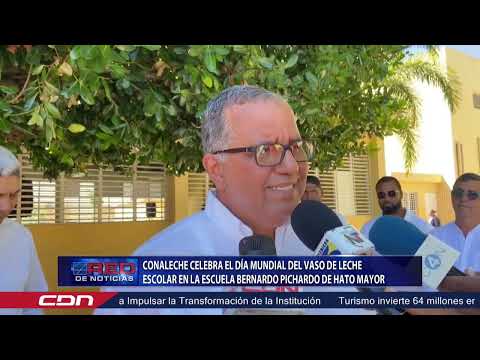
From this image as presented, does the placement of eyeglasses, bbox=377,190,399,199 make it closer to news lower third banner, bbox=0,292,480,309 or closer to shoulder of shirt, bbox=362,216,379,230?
shoulder of shirt, bbox=362,216,379,230

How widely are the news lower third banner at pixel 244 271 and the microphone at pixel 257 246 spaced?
3 centimetres

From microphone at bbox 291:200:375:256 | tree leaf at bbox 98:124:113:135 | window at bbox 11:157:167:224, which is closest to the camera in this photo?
microphone at bbox 291:200:375:256

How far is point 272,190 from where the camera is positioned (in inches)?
113

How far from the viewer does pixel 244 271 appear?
9.68ft

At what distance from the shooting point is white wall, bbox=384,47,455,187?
136 inches

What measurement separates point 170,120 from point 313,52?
1.07 meters

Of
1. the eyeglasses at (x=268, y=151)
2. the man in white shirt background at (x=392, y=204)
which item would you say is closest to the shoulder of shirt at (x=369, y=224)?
the man in white shirt background at (x=392, y=204)

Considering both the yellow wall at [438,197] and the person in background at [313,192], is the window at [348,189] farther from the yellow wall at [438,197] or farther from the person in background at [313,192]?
the yellow wall at [438,197]

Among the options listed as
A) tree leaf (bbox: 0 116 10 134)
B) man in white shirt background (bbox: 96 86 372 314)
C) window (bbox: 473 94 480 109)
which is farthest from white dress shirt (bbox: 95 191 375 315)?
window (bbox: 473 94 480 109)

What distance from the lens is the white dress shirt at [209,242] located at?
114 inches

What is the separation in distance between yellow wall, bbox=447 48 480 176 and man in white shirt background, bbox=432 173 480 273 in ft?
0.50

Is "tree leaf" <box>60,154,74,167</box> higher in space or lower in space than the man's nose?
higher
